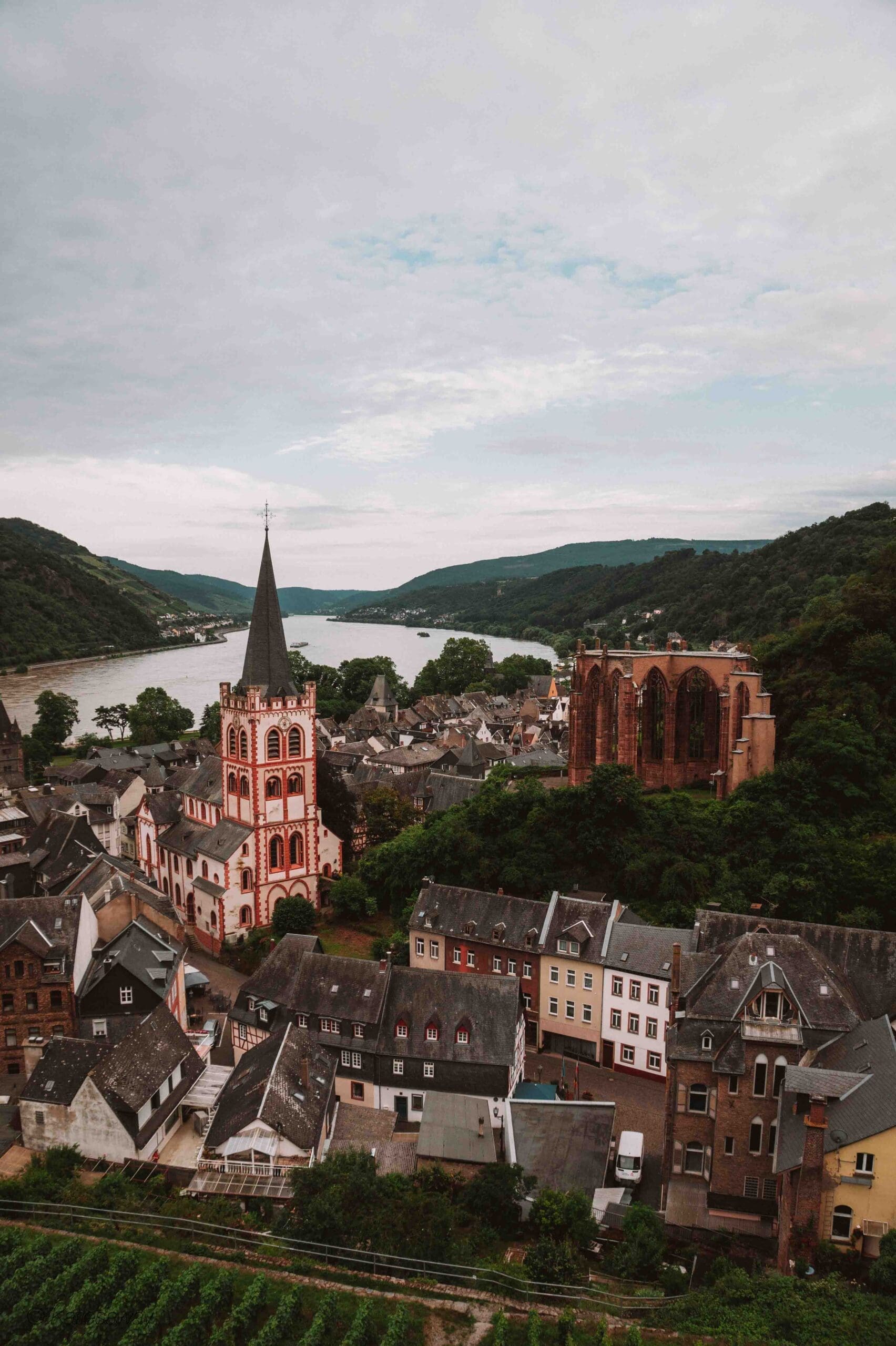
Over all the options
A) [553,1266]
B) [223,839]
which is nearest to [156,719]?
[223,839]

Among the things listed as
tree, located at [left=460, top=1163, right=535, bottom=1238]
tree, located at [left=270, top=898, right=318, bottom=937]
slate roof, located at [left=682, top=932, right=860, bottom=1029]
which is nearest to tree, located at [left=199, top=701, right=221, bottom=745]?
tree, located at [left=270, top=898, right=318, bottom=937]

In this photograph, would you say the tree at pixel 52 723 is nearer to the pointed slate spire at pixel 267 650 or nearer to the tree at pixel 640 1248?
A: the pointed slate spire at pixel 267 650

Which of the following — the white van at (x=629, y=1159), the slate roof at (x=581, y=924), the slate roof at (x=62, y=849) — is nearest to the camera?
the white van at (x=629, y=1159)

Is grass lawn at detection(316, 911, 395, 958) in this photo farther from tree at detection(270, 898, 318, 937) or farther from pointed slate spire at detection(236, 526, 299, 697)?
pointed slate spire at detection(236, 526, 299, 697)

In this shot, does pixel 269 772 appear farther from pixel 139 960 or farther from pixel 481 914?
pixel 481 914

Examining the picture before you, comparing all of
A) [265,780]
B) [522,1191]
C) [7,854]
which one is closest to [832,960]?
[522,1191]

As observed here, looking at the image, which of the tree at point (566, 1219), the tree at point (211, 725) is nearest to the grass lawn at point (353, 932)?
the tree at point (566, 1219)

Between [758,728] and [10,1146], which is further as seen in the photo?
[758,728]

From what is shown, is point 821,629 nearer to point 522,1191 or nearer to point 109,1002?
point 522,1191
